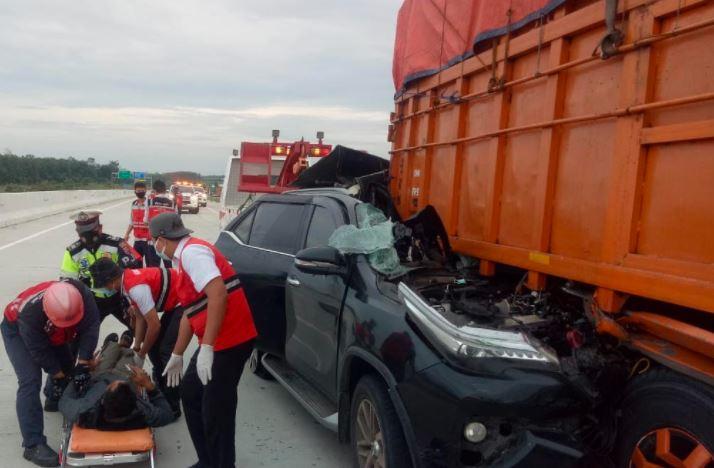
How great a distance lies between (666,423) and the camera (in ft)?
8.02

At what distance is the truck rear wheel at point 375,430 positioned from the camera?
3.09 m

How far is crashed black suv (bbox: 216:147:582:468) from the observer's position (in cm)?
271

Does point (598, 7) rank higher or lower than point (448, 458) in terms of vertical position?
higher

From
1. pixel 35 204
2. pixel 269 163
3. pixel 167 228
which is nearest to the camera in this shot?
pixel 167 228

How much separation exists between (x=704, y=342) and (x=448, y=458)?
3.75 ft

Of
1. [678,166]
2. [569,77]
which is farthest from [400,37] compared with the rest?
[678,166]

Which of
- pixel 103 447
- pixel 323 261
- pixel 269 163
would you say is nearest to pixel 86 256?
pixel 103 447

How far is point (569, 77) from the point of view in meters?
3.27

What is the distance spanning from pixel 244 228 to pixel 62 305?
208 cm

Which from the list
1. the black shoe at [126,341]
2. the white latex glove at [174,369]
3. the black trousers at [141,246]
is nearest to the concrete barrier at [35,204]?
the black trousers at [141,246]

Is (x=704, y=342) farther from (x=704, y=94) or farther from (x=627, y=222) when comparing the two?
(x=704, y=94)

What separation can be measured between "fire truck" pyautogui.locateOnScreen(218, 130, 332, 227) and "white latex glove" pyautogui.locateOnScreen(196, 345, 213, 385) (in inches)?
264

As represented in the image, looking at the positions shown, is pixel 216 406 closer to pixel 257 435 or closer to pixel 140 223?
pixel 257 435

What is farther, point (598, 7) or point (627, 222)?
point (598, 7)
